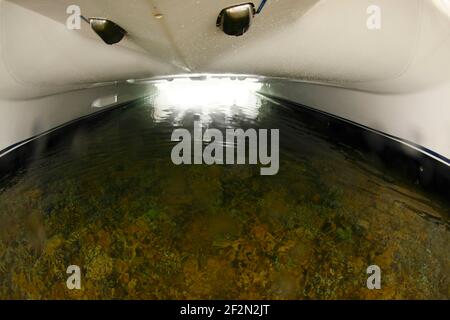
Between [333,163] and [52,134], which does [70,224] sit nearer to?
[52,134]

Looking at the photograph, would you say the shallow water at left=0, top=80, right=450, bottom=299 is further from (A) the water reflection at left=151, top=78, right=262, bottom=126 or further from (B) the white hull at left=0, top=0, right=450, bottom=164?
(A) the water reflection at left=151, top=78, right=262, bottom=126

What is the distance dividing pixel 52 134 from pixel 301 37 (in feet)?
4.27

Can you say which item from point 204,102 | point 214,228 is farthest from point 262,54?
point 204,102

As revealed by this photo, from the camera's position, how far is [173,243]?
1.34 m

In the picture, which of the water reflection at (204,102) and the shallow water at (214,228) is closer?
the shallow water at (214,228)

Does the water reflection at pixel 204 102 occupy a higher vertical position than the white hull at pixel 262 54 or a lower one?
higher

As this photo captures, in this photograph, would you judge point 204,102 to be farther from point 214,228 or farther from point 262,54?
point 214,228

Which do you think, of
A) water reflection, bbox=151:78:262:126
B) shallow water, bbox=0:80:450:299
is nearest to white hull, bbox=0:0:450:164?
shallow water, bbox=0:80:450:299

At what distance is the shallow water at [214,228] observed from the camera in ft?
4.01

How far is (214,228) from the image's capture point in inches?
55.2

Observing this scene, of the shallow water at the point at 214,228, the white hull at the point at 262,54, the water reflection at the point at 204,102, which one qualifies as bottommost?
the shallow water at the point at 214,228

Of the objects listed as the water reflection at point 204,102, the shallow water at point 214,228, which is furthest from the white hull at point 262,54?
the water reflection at point 204,102

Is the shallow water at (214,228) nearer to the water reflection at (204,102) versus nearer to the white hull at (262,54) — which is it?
the white hull at (262,54)

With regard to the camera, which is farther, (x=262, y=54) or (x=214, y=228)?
(x=262, y=54)
